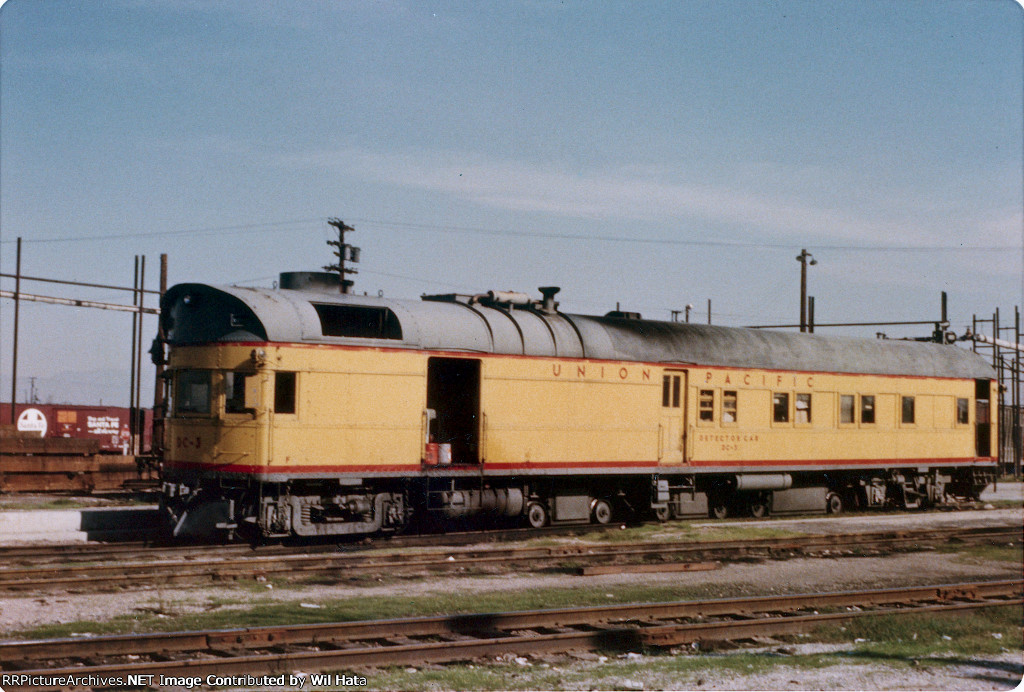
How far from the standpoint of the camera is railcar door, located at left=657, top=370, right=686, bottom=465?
2108cm

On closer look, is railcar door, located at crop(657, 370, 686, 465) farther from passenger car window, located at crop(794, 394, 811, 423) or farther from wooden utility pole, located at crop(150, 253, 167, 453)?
wooden utility pole, located at crop(150, 253, 167, 453)

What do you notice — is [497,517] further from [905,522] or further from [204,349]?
[905,522]

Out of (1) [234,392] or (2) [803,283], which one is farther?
(2) [803,283]

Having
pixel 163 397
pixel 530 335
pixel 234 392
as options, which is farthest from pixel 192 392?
pixel 530 335

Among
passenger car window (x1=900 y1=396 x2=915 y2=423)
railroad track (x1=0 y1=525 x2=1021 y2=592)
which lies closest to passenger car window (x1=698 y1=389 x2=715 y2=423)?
railroad track (x1=0 y1=525 x2=1021 y2=592)

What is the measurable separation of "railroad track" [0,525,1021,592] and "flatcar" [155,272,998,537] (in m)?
1.34

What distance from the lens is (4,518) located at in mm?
18172

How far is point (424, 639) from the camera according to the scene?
10375 millimetres

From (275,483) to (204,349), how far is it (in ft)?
8.40

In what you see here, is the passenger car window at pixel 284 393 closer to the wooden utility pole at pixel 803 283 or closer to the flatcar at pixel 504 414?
the flatcar at pixel 504 414

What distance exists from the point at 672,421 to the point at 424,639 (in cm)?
1184

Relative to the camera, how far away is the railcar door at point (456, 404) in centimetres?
1841

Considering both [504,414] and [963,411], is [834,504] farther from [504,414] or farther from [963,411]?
[504,414]

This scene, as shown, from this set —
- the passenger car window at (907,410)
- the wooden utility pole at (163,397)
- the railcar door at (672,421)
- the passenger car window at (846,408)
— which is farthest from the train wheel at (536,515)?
the passenger car window at (907,410)
